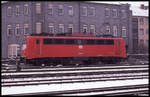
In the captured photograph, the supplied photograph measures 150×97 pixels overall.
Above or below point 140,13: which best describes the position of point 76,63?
below

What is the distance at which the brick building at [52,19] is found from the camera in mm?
34000

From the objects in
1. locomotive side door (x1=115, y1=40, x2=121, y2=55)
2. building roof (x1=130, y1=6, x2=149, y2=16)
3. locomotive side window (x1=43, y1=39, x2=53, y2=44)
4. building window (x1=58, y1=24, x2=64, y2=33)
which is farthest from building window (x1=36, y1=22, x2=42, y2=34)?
building roof (x1=130, y1=6, x2=149, y2=16)

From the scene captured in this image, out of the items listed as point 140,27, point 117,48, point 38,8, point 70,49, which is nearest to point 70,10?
point 38,8

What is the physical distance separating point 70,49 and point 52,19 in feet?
39.2

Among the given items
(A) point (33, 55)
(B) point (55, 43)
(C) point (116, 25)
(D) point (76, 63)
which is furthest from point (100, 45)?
(C) point (116, 25)

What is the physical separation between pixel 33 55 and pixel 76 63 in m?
4.36

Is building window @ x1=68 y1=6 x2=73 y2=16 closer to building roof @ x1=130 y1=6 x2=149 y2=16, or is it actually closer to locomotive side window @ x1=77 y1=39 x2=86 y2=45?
locomotive side window @ x1=77 y1=39 x2=86 y2=45

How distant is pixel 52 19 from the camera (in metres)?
34.6

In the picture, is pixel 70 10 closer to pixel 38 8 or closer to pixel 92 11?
pixel 92 11

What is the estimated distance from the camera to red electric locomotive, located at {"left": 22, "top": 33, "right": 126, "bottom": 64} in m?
22.6

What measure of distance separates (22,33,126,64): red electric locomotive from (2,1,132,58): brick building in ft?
36.0

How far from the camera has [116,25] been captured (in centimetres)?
3853

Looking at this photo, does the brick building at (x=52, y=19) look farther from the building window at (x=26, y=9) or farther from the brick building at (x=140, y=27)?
the brick building at (x=140, y=27)

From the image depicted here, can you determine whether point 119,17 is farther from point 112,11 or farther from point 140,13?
point 140,13
